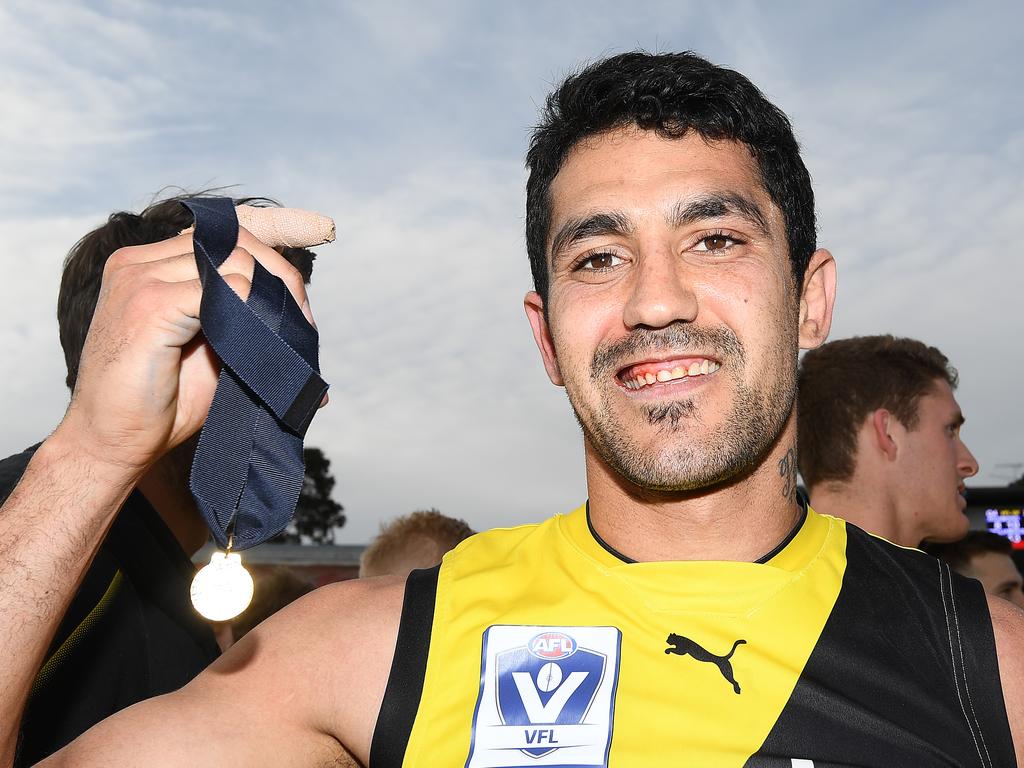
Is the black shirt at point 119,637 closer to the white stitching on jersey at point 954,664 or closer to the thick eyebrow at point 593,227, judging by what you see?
the thick eyebrow at point 593,227

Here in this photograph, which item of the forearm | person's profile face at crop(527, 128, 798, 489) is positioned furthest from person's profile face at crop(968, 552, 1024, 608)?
the forearm

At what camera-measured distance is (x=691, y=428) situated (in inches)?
88.2

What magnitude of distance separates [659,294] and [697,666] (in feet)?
2.84

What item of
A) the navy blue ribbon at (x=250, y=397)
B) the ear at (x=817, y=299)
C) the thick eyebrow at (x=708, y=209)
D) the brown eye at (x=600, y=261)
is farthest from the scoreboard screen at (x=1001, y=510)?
the navy blue ribbon at (x=250, y=397)

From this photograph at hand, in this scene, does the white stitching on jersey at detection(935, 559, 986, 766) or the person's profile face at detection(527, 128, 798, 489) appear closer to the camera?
the white stitching on jersey at detection(935, 559, 986, 766)

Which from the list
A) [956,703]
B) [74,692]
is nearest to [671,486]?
[956,703]

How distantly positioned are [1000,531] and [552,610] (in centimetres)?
633

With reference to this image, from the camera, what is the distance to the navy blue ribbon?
1540 mm

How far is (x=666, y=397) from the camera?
2.25 meters

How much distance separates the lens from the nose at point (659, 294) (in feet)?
7.31

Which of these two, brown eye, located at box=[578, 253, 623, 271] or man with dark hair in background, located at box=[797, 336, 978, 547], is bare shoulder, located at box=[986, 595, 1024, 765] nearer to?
brown eye, located at box=[578, 253, 623, 271]

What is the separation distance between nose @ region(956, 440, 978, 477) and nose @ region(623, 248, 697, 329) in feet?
9.30

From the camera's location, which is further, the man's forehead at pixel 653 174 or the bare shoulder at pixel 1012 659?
the man's forehead at pixel 653 174

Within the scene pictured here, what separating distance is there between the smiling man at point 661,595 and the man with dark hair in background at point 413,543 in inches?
103
